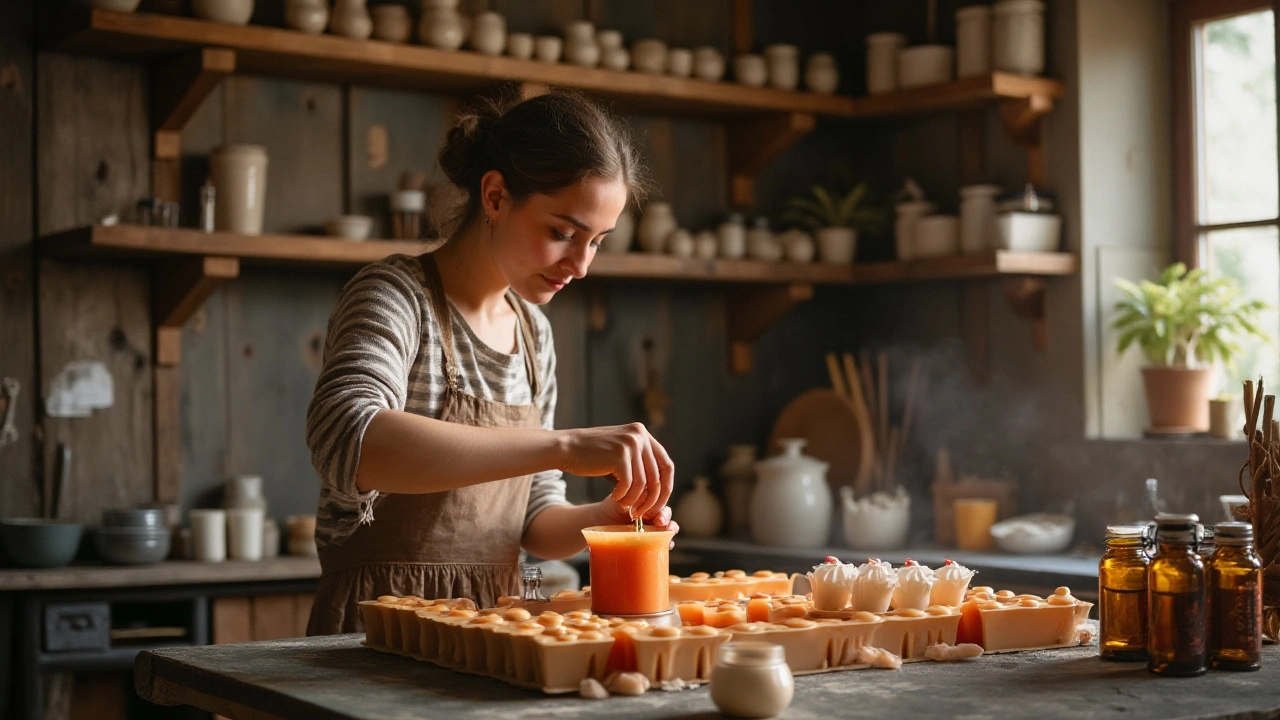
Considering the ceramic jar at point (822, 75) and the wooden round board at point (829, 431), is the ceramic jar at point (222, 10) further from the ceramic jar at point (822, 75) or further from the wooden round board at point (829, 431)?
the wooden round board at point (829, 431)

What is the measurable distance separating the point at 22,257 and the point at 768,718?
2863 mm

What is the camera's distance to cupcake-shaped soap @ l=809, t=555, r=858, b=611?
1872 mm

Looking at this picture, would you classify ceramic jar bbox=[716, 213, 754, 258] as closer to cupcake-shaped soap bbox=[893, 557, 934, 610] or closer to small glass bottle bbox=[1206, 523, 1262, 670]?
cupcake-shaped soap bbox=[893, 557, 934, 610]

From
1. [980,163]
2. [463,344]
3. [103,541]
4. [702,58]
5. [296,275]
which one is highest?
[702,58]

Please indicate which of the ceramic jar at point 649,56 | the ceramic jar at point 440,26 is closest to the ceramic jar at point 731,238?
the ceramic jar at point 649,56

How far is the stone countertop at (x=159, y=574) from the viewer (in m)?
3.35

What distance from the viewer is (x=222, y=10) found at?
3.59m

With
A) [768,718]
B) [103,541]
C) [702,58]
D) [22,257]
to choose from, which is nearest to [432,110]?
[702,58]

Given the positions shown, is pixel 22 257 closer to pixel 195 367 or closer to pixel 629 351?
pixel 195 367

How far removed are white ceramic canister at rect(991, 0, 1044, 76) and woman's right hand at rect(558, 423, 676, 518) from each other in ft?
8.42

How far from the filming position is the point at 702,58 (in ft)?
14.2

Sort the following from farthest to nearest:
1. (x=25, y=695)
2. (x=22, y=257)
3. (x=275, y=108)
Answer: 1. (x=275, y=108)
2. (x=22, y=257)
3. (x=25, y=695)

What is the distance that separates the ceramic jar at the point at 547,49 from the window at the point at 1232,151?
1.76 metres

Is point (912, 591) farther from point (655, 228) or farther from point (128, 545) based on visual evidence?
point (655, 228)
